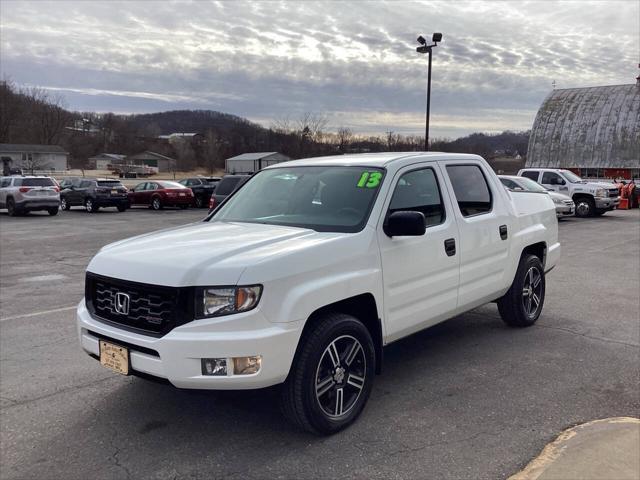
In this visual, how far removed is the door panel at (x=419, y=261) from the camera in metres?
4.10

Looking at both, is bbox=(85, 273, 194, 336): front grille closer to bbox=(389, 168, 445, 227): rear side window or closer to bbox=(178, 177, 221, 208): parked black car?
bbox=(389, 168, 445, 227): rear side window

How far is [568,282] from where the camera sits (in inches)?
353

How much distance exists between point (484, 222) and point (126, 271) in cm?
323

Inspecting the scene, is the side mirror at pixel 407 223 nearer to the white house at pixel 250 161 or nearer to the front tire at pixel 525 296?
the front tire at pixel 525 296

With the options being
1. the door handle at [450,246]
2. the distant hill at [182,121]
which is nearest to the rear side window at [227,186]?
the door handle at [450,246]

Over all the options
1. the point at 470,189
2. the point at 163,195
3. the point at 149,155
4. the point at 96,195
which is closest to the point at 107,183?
the point at 96,195

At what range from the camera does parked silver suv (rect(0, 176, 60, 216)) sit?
2475 cm

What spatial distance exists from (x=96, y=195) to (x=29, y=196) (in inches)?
132

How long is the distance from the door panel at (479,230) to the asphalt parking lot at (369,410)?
65 cm

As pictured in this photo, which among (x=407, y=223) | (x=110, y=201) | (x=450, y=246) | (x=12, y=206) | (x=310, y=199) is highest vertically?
(x=310, y=199)

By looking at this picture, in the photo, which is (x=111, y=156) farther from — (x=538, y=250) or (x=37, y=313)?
(x=538, y=250)

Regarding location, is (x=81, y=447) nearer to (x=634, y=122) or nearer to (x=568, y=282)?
(x=568, y=282)

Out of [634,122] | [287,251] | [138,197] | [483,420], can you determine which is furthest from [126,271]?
[634,122]

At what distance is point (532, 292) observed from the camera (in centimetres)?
624
